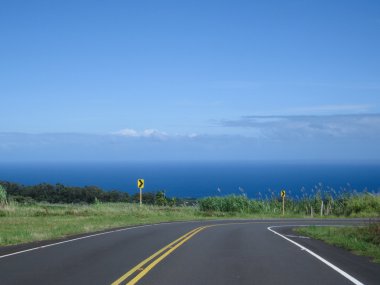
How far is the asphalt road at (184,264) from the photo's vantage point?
1025 centimetres

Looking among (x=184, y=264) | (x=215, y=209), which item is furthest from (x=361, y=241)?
(x=215, y=209)

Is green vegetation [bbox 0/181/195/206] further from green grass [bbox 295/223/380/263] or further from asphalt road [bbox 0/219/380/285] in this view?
asphalt road [bbox 0/219/380/285]

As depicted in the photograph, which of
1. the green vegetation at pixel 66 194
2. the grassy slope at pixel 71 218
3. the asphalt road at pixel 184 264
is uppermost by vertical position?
the green vegetation at pixel 66 194

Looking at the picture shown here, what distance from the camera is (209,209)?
53.3m

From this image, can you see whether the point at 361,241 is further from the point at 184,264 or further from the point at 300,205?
the point at 300,205

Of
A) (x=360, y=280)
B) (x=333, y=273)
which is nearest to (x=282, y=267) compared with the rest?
(x=333, y=273)

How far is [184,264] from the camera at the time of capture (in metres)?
12.4

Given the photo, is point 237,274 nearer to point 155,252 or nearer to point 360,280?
point 360,280

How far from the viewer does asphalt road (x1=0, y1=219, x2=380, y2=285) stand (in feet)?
33.6

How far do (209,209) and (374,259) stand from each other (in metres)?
40.4

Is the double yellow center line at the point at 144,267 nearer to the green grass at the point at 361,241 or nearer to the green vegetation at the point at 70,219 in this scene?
the green grass at the point at 361,241

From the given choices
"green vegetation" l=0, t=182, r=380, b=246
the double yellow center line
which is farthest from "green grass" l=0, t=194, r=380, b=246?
the double yellow center line

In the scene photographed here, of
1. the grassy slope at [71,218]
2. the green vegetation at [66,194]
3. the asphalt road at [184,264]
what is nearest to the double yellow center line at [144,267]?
the asphalt road at [184,264]

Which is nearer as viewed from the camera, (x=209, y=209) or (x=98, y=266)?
(x=98, y=266)
